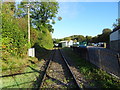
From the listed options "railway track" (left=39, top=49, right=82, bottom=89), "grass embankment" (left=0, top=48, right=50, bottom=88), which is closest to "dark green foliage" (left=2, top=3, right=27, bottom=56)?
"grass embankment" (left=0, top=48, right=50, bottom=88)

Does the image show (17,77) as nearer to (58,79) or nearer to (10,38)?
(58,79)

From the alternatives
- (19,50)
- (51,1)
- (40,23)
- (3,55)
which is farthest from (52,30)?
(3,55)

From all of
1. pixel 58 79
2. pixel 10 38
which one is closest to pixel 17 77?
pixel 58 79

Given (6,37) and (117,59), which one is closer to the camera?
(117,59)

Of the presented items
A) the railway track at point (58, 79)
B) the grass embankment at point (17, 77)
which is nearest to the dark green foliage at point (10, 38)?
the grass embankment at point (17, 77)

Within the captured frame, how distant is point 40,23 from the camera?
33.7m

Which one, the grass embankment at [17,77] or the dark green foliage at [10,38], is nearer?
the grass embankment at [17,77]

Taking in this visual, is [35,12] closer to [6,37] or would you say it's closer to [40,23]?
[40,23]

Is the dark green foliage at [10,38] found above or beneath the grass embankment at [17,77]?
above

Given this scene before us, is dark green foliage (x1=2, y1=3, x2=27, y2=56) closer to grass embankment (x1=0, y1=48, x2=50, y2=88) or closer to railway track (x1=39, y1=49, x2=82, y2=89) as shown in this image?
grass embankment (x1=0, y1=48, x2=50, y2=88)

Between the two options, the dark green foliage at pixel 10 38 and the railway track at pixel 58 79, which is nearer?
the railway track at pixel 58 79

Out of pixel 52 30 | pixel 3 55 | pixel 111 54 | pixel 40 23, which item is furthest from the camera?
pixel 52 30

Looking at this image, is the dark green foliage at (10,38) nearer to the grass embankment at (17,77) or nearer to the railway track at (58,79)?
the grass embankment at (17,77)

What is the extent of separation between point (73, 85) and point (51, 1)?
107 ft
